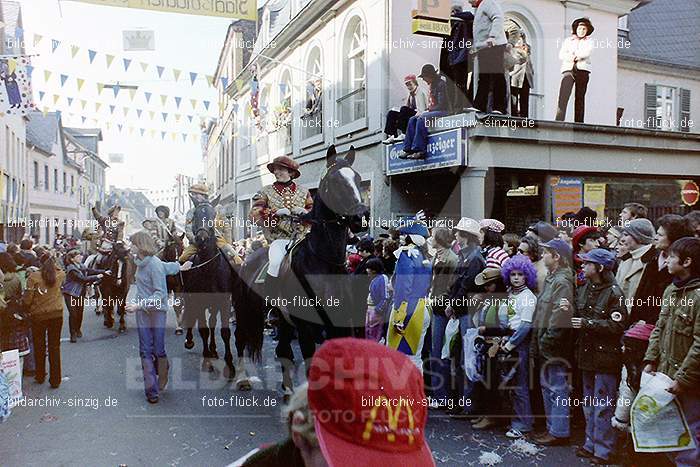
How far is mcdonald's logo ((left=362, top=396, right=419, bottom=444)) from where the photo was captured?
1.30m

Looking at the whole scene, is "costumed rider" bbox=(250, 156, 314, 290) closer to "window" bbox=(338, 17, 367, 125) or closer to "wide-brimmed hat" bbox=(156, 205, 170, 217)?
"wide-brimmed hat" bbox=(156, 205, 170, 217)

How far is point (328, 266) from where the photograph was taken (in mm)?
5703

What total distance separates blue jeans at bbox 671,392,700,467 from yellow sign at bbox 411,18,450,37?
7.06 metres

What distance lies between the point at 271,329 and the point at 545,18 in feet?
29.9

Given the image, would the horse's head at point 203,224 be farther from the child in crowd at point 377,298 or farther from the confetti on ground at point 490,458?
the confetti on ground at point 490,458

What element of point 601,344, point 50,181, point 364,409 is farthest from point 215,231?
point 50,181

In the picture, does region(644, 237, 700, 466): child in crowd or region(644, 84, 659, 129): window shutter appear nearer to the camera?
region(644, 237, 700, 466): child in crowd

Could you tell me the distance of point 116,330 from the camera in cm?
1144

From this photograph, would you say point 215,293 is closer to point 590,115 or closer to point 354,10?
point 354,10

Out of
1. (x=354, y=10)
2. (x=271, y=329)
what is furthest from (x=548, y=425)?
(x=354, y=10)

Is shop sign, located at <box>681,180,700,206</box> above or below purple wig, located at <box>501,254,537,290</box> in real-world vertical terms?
above

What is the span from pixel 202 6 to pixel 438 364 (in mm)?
5568

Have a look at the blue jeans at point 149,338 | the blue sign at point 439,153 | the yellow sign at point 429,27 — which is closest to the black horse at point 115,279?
the blue jeans at point 149,338

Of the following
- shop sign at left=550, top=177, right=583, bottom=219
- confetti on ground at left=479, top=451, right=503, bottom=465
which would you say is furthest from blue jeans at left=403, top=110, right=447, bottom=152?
confetti on ground at left=479, top=451, right=503, bottom=465
